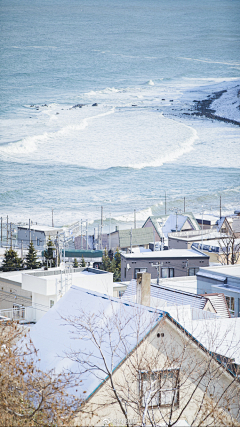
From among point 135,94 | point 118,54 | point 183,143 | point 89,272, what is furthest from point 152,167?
point 89,272

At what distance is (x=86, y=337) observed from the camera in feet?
24.3

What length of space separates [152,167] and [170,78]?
50915mm

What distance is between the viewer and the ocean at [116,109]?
260 ft

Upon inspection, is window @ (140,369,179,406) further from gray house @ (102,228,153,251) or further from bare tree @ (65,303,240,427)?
gray house @ (102,228,153,251)

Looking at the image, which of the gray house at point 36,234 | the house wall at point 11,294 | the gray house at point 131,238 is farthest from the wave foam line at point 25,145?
the house wall at point 11,294

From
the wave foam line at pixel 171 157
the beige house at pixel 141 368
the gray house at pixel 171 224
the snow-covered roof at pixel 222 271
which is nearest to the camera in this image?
the beige house at pixel 141 368

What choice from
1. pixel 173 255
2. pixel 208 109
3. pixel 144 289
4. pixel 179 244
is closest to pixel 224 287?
pixel 144 289

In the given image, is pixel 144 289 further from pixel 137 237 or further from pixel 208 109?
pixel 208 109

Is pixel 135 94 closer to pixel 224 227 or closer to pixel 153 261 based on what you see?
pixel 224 227

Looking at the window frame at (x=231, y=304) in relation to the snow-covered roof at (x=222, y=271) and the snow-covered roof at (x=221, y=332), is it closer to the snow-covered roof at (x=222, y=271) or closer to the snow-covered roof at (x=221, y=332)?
the snow-covered roof at (x=222, y=271)

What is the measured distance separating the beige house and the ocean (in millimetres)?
51031

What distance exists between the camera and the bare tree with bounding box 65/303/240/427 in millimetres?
6348

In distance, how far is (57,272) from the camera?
1581 centimetres

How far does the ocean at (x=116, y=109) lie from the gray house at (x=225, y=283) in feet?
141
